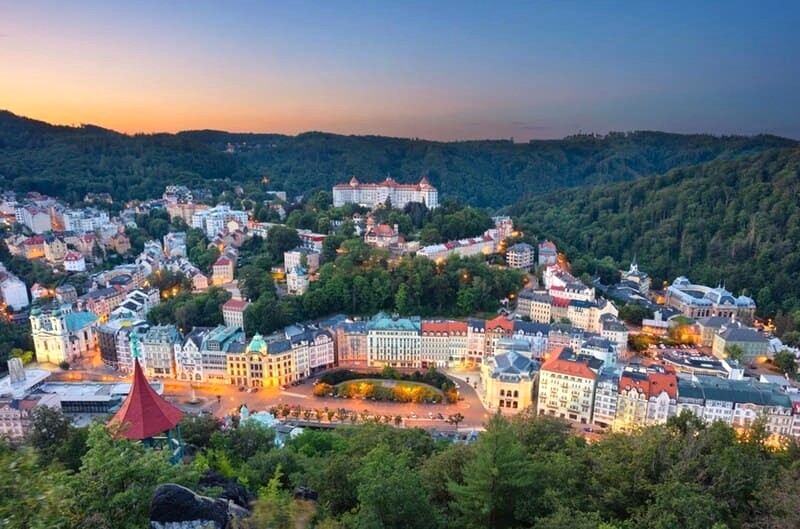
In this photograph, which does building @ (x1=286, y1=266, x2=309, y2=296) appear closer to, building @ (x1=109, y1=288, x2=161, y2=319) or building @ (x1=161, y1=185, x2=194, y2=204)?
building @ (x1=109, y1=288, x2=161, y2=319)

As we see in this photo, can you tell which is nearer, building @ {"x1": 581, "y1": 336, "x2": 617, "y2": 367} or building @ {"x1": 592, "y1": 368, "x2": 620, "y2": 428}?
building @ {"x1": 592, "y1": 368, "x2": 620, "y2": 428}

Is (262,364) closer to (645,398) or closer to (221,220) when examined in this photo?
(645,398)

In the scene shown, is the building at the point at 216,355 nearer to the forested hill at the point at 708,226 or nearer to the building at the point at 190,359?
the building at the point at 190,359

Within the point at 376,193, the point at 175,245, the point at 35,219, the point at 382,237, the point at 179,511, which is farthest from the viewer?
the point at 376,193

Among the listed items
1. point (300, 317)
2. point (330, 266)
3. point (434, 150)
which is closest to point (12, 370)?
point (300, 317)

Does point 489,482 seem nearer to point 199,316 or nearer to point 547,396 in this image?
point 547,396

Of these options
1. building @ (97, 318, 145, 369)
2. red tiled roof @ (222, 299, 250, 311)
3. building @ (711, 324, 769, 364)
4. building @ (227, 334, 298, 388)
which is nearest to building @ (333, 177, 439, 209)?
red tiled roof @ (222, 299, 250, 311)

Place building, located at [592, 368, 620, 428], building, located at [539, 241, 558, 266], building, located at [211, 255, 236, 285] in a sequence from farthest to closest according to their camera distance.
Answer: building, located at [539, 241, 558, 266] < building, located at [211, 255, 236, 285] < building, located at [592, 368, 620, 428]

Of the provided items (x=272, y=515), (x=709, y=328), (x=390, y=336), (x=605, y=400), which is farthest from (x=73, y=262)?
(x=709, y=328)
